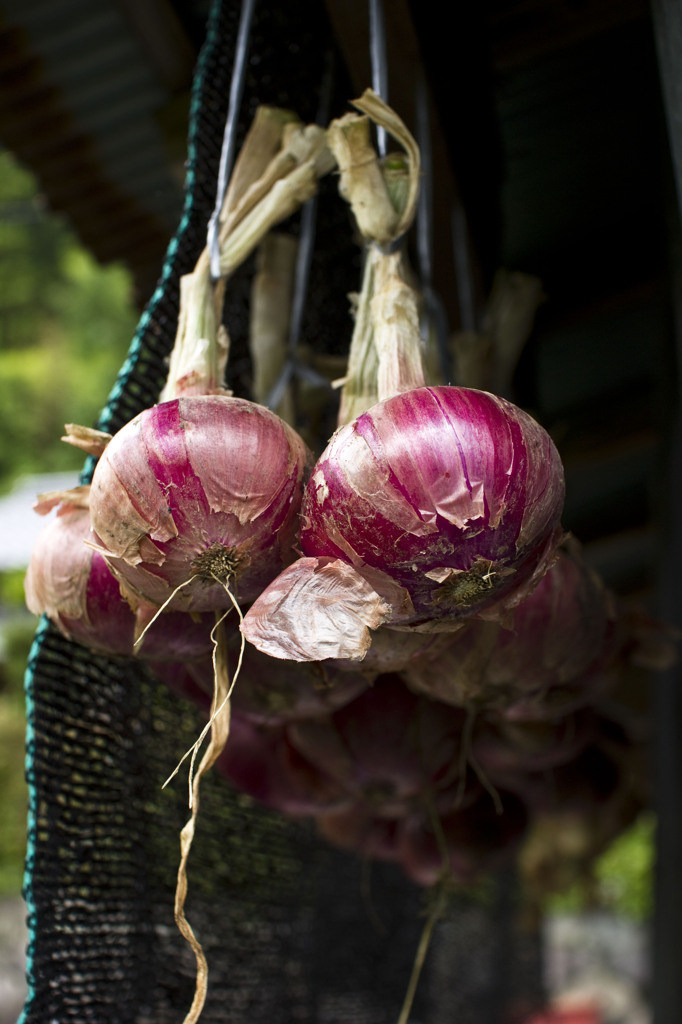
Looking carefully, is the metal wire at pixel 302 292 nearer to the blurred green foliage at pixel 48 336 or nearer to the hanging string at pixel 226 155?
the hanging string at pixel 226 155

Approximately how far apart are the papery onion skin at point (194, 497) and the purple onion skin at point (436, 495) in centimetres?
4

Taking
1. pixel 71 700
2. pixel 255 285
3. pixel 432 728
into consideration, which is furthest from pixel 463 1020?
pixel 255 285

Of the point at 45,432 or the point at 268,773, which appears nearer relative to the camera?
the point at 268,773

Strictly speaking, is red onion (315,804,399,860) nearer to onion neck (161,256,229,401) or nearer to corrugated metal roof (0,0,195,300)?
onion neck (161,256,229,401)

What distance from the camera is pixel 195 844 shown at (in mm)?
1196

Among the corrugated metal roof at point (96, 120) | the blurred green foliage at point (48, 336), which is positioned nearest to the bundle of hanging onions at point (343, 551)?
the corrugated metal roof at point (96, 120)

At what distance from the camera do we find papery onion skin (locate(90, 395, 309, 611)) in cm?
66

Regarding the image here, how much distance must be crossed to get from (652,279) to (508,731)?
4.87 feet

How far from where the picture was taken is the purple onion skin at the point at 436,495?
0.63 metres

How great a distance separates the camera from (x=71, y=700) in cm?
94

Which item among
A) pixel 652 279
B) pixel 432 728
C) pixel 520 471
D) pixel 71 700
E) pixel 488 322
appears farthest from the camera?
pixel 652 279

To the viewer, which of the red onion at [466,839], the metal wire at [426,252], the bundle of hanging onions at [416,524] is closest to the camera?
the bundle of hanging onions at [416,524]

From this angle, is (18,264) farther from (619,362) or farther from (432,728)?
(432,728)

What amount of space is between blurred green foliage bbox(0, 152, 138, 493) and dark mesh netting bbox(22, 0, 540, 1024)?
47.1 feet
